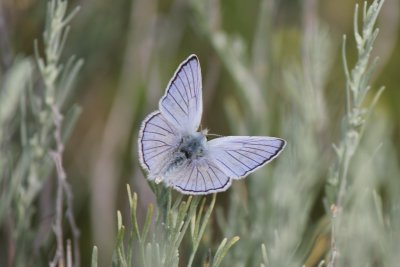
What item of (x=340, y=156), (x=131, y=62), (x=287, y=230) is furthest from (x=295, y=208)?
(x=131, y=62)

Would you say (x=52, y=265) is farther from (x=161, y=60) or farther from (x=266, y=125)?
(x=161, y=60)

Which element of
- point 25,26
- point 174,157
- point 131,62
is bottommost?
point 174,157

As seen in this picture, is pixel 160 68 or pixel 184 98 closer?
pixel 184 98

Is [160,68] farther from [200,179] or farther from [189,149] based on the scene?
[200,179]

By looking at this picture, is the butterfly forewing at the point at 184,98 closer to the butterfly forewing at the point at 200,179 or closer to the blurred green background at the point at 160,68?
the butterfly forewing at the point at 200,179

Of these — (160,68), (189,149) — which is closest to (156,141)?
(189,149)

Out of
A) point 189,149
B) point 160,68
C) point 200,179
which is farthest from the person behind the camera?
point 160,68

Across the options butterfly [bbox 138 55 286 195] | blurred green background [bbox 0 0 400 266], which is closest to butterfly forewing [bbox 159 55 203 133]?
butterfly [bbox 138 55 286 195]
